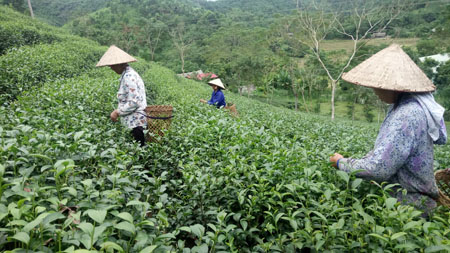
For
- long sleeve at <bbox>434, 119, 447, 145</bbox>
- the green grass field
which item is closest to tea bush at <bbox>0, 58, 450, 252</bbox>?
long sleeve at <bbox>434, 119, 447, 145</bbox>

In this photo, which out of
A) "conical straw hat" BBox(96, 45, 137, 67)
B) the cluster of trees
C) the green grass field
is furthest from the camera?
the green grass field

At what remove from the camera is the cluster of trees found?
21.0m

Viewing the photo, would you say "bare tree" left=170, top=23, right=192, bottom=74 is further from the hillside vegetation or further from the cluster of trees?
the hillside vegetation

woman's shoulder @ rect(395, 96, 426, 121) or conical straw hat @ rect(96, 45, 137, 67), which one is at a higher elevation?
conical straw hat @ rect(96, 45, 137, 67)

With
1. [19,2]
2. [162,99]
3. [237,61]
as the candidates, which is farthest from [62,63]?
[19,2]

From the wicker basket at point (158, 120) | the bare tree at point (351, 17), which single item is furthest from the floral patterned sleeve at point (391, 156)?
the bare tree at point (351, 17)

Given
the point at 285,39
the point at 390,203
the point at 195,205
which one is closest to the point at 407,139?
the point at 390,203

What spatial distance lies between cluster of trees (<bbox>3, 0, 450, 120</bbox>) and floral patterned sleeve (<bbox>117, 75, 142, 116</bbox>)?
17.3 metres

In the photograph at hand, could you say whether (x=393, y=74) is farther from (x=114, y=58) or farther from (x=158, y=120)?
(x=114, y=58)

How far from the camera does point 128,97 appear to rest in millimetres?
3568

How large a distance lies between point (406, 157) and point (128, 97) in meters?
2.96

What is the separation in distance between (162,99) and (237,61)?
2485 cm

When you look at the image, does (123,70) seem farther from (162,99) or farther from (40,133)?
(162,99)

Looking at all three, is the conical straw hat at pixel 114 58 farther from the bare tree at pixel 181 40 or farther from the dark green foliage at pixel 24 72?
the bare tree at pixel 181 40
